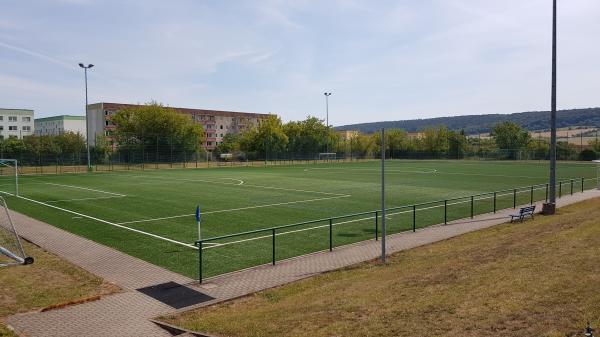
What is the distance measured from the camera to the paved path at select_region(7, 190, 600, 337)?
9.19 m

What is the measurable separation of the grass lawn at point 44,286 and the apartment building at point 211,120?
11338cm

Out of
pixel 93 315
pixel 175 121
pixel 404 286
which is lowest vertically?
pixel 93 315

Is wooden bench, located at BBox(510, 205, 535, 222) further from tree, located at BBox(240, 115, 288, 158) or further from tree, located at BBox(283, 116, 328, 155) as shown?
tree, located at BBox(283, 116, 328, 155)

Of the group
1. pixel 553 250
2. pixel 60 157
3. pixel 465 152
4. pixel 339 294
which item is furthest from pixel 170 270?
pixel 465 152

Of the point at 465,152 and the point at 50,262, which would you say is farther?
the point at 465,152

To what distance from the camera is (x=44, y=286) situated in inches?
462

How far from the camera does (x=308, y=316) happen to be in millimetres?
8352

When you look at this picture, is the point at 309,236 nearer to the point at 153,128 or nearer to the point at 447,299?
the point at 447,299

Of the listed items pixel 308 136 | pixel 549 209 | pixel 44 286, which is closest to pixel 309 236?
pixel 44 286

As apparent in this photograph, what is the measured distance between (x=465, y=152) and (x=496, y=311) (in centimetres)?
10374

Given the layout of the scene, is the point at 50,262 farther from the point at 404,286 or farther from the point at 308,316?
the point at 404,286

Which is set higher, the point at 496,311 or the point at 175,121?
the point at 175,121

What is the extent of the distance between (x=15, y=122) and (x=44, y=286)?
13688cm

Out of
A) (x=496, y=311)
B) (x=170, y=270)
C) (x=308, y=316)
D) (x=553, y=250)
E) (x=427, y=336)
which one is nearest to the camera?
(x=427, y=336)
